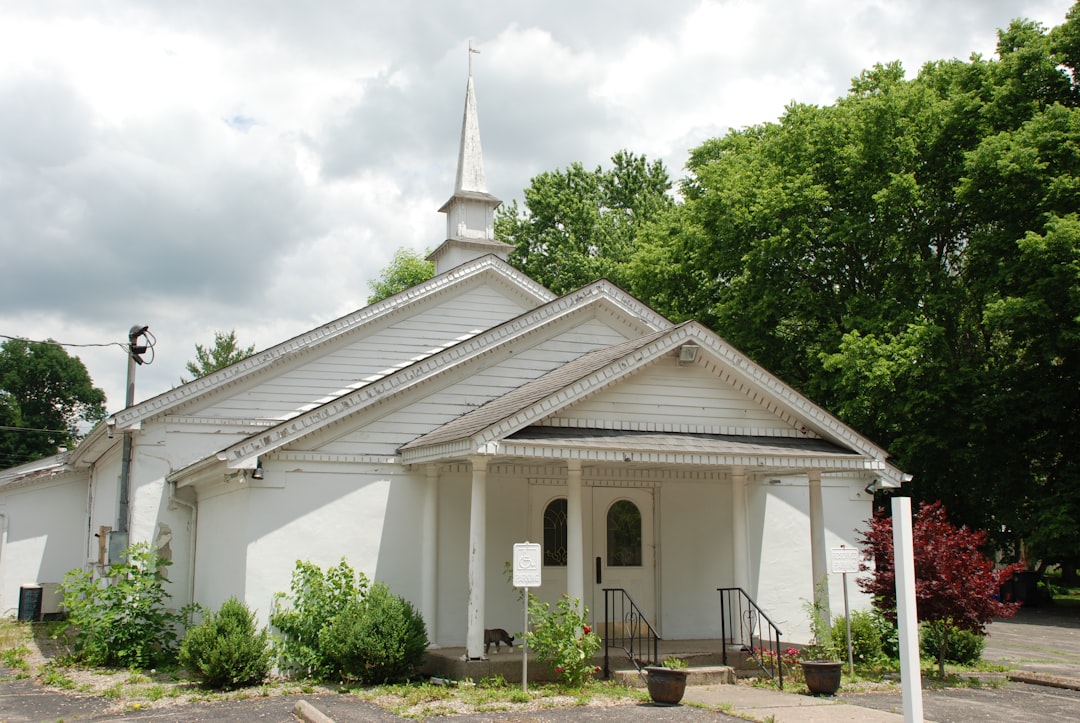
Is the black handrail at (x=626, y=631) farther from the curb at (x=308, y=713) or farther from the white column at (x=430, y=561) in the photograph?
the curb at (x=308, y=713)

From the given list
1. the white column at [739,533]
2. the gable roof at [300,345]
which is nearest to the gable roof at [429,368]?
the gable roof at [300,345]

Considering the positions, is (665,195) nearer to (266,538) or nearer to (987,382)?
(987,382)

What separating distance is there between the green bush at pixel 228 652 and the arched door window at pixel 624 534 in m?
Answer: 5.82

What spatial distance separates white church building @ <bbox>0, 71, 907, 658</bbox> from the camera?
45.5 ft

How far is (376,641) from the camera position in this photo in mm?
12664

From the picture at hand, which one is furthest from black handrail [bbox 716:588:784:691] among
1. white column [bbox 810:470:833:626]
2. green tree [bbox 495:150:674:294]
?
green tree [bbox 495:150:674:294]

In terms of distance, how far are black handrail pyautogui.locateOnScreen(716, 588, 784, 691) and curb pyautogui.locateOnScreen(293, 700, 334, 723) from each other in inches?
222

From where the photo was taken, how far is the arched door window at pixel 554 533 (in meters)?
15.6

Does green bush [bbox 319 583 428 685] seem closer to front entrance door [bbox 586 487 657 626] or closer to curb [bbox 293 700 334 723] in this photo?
curb [bbox 293 700 334 723]

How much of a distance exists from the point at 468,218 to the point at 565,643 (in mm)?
13585

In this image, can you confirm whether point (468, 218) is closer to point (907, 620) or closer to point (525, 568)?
point (525, 568)

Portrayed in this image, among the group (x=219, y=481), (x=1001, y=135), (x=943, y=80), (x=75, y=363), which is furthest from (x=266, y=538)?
(x=75, y=363)

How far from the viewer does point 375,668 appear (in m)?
12.7

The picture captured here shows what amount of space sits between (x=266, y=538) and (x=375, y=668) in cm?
266
